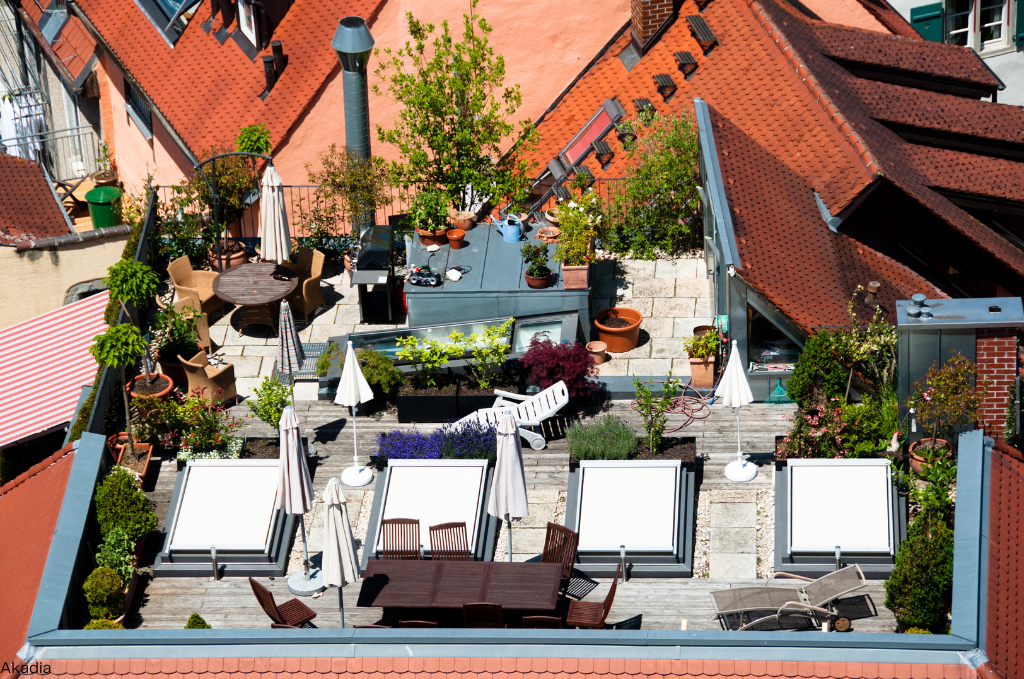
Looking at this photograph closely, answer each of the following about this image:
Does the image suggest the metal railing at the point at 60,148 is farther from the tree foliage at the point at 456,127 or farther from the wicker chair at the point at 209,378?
the wicker chair at the point at 209,378

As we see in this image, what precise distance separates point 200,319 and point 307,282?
77.4 inches

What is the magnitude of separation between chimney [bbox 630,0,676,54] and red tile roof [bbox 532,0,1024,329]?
10.5 inches

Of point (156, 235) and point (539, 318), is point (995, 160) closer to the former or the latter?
point (539, 318)

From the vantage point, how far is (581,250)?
83.1 ft

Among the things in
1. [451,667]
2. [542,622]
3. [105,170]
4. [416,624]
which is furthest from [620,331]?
[105,170]

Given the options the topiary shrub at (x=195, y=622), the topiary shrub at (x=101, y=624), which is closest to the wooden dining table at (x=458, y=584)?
the topiary shrub at (x=195, y=622)

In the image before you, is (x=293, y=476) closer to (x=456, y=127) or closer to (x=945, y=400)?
(x=945, y=400)

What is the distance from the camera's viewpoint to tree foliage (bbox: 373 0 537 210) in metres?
28.1

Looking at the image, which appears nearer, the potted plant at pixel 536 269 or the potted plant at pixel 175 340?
the potted plant at pixel 175 340

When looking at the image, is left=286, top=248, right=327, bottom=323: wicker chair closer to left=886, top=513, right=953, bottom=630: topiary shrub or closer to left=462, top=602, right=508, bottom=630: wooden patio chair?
left=462, top=602, right=508, bottom=630: wooden patio chair

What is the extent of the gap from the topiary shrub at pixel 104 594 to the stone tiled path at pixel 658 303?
8726 millimetres

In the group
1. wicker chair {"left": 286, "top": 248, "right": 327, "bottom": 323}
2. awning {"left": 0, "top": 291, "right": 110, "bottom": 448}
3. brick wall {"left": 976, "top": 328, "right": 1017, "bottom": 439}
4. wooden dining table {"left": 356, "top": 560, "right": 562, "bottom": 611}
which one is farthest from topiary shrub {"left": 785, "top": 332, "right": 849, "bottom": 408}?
awning {"left": 0, "top": 291, "right": 110, "bottom": 448}

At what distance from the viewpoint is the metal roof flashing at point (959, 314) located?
67.7 feet

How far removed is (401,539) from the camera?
20719 millimetres
